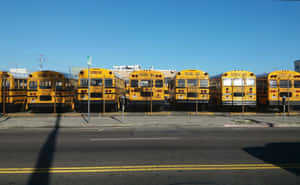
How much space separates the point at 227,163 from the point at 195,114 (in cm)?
1158

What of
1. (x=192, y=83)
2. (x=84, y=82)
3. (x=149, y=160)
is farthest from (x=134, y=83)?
(x=149, y=160)

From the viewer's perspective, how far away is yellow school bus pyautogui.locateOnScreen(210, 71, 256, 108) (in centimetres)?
1752

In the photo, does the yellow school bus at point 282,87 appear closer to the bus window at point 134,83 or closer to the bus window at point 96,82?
the bus window at point 134,83

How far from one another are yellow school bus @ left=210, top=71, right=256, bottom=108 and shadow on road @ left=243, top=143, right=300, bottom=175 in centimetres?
1008

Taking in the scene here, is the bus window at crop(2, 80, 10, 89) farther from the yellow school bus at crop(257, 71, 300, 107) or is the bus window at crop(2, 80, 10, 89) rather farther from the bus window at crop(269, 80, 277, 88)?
the bus window at crop(269, 80, 277, 88)

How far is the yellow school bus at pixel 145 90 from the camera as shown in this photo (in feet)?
56.4

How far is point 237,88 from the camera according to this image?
17719 millimetres

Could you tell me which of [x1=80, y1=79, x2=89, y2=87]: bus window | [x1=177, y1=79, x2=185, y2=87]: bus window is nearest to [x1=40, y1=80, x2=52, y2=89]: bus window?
[x1=80, y1=79, x2=89, y2=87]: bus window

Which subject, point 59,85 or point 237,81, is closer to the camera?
point 59,85

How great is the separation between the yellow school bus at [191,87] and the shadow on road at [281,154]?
407 inches

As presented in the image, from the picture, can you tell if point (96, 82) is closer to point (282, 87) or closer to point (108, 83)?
point (108, 83)

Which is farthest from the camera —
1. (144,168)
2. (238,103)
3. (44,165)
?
(238,103)

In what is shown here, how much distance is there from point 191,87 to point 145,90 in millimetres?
3932

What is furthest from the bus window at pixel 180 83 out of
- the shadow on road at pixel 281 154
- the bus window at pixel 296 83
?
the shadow on road at pixel 281 154
